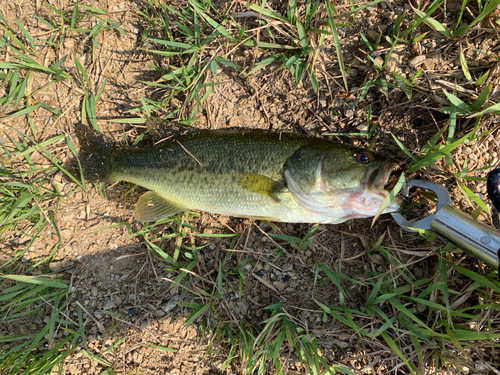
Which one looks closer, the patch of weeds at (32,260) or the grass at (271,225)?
the grass at (271,225)


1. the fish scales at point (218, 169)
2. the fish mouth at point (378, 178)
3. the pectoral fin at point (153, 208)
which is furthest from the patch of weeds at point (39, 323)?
the fish mouth at point (378, 178)

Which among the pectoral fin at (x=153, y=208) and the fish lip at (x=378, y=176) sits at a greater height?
the fish lip at (x=378, y=176)

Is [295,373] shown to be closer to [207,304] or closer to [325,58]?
[207,304]

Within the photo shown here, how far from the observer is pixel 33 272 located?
345 cm

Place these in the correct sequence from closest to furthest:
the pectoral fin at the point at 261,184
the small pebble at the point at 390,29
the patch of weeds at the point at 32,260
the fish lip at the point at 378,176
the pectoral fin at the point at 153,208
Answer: the fish lip at the point at 378,176 < the pectoral fin at the point at 261,184 < the small pebble at the point at 390,29 < the pectoral fin at the point at 153,208 < the patch of weeds at the point at 32,260

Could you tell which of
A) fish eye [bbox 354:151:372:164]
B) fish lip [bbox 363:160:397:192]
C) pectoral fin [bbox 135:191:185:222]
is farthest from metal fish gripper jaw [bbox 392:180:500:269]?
pectoral fin [bbox 135:191:185:222]

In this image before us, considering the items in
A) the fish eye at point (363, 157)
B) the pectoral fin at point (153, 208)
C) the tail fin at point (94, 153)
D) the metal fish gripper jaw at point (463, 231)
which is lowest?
the pectoral fin at point (153, 208)

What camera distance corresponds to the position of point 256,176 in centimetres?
288

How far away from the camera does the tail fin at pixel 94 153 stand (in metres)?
3.26

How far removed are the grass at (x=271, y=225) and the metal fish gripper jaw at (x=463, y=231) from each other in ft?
1.16

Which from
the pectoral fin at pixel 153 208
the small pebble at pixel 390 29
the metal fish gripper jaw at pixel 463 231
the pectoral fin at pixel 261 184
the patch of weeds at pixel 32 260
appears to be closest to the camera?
the metal fish gripper jaw at pixel 463 231

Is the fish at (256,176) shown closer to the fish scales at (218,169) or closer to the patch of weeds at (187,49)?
the fish scales at (218,169)

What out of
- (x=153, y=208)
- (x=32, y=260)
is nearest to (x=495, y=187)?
(x=153, y=208)

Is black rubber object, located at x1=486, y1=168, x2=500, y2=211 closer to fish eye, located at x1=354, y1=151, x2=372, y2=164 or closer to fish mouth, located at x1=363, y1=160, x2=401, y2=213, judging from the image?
fish mouth, located at x1=363, y1=160, x2=401, y2=213
